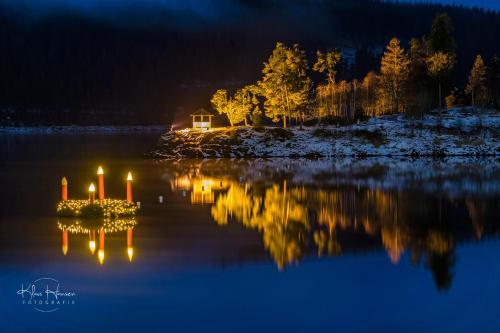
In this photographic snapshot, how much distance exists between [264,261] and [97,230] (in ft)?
33.1

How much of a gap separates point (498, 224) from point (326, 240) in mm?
10495

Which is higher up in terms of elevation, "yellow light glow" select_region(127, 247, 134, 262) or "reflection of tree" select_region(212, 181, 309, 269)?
"reflection of tree" select_region(212, 181, 309, 269)

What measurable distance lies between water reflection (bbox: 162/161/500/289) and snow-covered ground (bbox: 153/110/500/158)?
28265mm

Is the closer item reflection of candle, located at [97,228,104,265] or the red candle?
reflection of candle, located at [97,228,104,265]

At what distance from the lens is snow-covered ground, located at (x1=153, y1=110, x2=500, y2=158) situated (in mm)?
93688

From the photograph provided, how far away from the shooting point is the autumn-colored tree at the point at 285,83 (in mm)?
Result: 107938

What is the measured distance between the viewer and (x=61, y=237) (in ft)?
101

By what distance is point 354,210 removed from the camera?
39.4m

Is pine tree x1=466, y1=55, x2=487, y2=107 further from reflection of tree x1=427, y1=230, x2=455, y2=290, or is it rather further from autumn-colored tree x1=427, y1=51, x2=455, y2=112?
reflection of tree x1=427, y1=230, x2=455, y2=290

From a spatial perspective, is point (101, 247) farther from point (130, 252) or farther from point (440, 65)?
point (440, 65)

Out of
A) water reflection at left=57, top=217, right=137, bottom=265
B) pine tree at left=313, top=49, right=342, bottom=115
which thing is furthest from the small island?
water reflection at left=57, top=217, right=137, bottom=265

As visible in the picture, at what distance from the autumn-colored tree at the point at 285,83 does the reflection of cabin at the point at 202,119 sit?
10788 mm

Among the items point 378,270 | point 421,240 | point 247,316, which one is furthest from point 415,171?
point 247,316

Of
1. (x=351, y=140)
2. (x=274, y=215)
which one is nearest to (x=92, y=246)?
(x=274, y=215)
